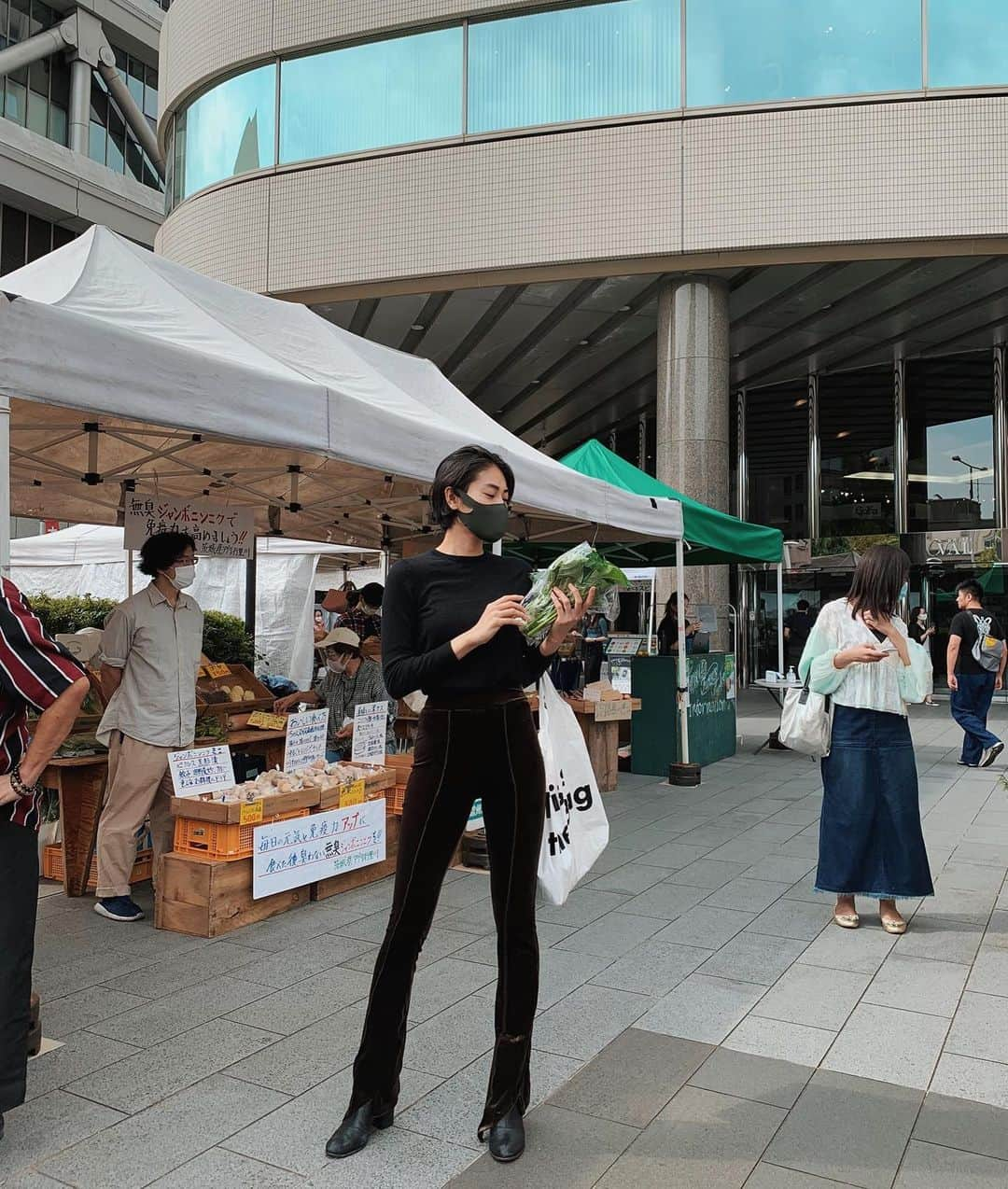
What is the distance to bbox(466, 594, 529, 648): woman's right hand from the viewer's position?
8.01 feet

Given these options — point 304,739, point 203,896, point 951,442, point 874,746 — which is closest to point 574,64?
point 951,442

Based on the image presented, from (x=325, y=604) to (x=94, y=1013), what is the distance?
8.28 metres

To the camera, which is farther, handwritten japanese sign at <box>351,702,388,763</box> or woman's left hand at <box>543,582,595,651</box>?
handwritten japanese sign at <box>351,702,388,763</box>

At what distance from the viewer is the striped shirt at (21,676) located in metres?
2.56

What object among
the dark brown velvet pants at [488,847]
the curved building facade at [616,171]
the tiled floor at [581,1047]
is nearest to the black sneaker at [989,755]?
the tiled floor at [581,1047]

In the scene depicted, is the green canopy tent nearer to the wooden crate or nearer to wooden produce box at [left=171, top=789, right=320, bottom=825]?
wooden produce box at [left=171, top=789, right=320, bottom=825]

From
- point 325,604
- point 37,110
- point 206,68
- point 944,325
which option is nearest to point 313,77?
point 206,68

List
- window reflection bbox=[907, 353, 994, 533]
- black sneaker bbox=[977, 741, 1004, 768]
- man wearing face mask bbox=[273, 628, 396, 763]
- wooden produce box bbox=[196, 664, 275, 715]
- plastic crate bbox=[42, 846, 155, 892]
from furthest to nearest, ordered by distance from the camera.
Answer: window reflection bbox=[907, 353, 994, 533], black sneaker bbox=[977, 741, 1004, 768], wooden produce box bbox=[196, 664, 275, 715], man wearing face mask bbox=[273, 628, 396, 763], plastic crate bbox=[42, 846, 155, 892]

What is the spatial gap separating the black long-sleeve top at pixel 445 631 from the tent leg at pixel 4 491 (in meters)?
1.38

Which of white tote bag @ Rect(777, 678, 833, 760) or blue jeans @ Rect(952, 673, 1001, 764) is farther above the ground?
white tote bag @ Rect(777, 678, 833, 760)

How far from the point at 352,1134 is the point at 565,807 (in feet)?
3.53

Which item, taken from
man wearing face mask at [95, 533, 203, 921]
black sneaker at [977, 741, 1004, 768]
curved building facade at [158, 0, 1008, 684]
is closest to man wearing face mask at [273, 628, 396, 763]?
man wearing face mask at [95, 533, 203, 921]

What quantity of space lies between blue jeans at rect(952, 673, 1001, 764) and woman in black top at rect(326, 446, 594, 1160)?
9048 mm

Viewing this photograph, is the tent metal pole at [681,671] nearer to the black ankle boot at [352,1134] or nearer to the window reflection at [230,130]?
the black ankle boot at [352,1134]
